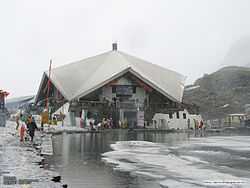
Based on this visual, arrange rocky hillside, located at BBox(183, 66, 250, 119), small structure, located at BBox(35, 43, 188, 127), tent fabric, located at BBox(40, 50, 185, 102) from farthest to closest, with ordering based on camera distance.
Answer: rocky hillside, located at BBox(183, 66, 250, 119)
tent fabric, located at BBox(40, 50, 185, 102)
small structure, located at BBox(35, 43, 188, 127)

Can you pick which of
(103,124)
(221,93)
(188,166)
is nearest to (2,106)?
(103,124)

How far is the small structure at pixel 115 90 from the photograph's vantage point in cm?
4359

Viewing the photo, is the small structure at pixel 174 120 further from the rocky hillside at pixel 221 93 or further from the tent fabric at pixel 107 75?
the rocky hillside at pixel 221 93

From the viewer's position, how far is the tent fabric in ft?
151

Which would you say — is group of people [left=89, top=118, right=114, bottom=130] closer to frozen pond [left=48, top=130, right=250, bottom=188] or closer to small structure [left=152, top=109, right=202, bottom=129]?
small structure [left=152, top=109, right=202, bottom=129]

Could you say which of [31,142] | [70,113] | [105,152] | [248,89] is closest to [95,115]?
[70,113]

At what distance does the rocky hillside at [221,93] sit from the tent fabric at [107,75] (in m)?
9.27

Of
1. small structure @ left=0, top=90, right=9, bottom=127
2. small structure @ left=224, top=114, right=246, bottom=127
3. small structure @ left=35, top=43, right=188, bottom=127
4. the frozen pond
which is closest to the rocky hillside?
small structure @ left=224, top=114, right=246, bottom=127

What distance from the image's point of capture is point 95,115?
4250 cm

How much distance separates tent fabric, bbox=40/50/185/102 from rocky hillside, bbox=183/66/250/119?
9266mm

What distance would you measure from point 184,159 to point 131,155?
2004mm

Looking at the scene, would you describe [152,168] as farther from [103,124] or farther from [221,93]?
[221,93]

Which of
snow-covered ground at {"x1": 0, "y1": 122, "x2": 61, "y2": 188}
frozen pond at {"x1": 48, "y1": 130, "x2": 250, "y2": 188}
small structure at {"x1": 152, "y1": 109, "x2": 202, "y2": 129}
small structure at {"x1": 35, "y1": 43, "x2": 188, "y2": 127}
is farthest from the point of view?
small structure at {"x1": 35, "y1": 43, "x2": 188, "y2": 127}

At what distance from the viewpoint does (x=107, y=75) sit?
46.8 meters
